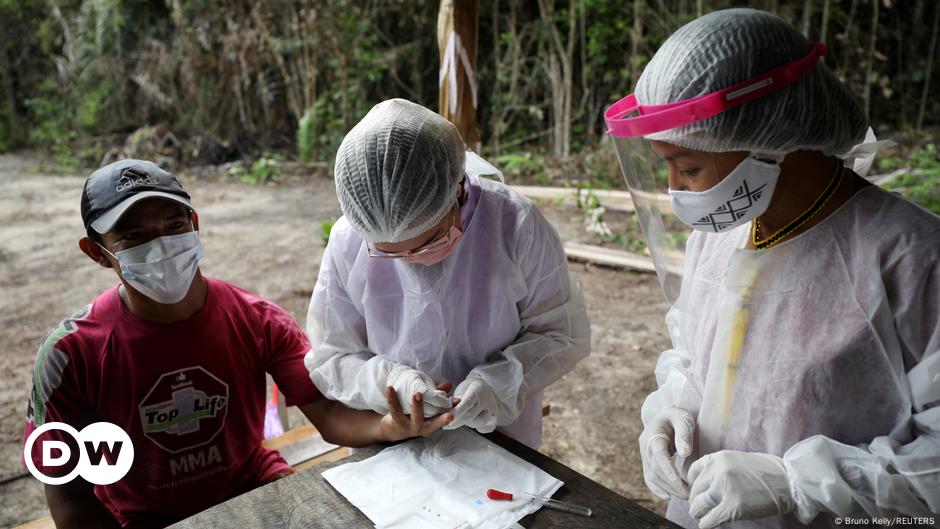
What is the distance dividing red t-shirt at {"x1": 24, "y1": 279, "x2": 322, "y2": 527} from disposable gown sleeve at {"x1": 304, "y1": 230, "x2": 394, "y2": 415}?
198mm

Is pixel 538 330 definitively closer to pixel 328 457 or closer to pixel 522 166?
pixel 328 457

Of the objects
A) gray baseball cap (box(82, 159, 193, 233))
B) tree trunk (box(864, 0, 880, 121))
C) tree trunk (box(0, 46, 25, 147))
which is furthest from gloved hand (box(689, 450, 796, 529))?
tree trunk (box(0, 46, 25, 147))

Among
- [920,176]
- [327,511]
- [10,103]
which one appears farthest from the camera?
[10,103]

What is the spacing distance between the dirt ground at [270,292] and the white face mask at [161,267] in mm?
1874

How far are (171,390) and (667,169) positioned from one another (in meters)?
1.54

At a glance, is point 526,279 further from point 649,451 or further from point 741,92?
point 741,92

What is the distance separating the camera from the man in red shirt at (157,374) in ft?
5.88

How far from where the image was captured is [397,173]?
5.02 feet

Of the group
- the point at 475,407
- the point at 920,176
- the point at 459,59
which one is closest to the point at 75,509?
the point at 475,407

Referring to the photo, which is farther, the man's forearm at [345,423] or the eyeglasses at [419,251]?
the man's forearm at [345,423]

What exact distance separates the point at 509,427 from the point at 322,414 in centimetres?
61

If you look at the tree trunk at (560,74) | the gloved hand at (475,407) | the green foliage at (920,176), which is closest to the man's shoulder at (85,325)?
the gloved hand at (475,407)

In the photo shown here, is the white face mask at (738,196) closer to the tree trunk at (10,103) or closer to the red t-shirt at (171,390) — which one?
the red t-shirt at (171,390)

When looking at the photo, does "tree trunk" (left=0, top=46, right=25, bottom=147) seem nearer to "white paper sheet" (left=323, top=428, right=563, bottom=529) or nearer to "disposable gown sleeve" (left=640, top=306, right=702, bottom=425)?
"white paper sheet" (left=323, top=428, right=563, bottom=529)
